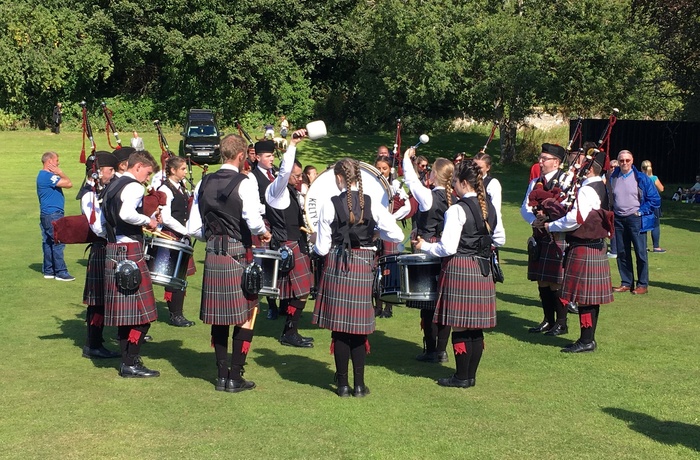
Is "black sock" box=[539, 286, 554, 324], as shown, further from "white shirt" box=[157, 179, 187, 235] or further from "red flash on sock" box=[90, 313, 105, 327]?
"red flash on sock" box=[90, 313, 105, 327]

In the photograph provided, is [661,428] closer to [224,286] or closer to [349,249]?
[349,249]

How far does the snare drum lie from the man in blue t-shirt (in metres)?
5.35

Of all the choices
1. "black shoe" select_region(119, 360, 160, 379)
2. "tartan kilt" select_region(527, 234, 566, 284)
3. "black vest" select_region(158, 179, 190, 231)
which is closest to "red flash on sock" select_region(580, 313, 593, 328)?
"tartan kilt" select_region(527, 234, 566, 284)

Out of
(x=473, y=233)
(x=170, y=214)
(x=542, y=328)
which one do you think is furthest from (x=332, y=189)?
(x=542, y=328)

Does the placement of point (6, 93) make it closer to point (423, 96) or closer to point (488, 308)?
point (423, 96)

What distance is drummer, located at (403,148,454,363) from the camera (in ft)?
23.3

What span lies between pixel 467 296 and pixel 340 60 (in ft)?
112

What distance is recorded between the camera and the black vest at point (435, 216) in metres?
8.13

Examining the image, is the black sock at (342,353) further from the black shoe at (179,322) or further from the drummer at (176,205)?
the black shoe at (179,322)

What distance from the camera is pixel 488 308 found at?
682 centimetres

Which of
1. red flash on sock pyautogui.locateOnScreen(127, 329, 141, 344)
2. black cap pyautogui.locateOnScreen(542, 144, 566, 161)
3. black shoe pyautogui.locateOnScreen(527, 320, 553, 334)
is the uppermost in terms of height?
black cap pyautogui.locateOnScreen(542, 144, 566, 161)

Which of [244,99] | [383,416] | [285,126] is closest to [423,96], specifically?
[244,99]

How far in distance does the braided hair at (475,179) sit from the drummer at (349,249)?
0.64 meters

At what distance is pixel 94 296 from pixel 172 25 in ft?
104
